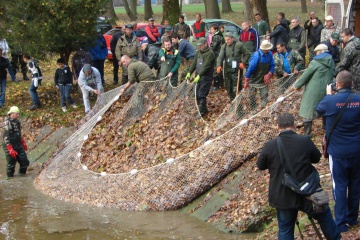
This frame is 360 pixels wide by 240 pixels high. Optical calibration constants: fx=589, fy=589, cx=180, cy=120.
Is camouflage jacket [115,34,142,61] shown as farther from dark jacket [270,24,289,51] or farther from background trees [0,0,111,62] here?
dark jacket [270,24,289,51]

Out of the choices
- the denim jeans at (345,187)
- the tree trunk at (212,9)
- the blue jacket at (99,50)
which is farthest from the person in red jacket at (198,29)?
the tree trunk at (212,9)

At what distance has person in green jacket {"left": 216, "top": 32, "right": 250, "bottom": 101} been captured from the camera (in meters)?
14.0

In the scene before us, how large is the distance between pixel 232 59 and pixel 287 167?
7508 millimetres

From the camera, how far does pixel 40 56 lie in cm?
1697

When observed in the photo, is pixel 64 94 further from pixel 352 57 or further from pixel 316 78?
pixel 352 57

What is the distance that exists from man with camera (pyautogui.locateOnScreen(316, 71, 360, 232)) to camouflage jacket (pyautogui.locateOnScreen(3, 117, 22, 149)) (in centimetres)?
867

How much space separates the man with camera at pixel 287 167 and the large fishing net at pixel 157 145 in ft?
12.9

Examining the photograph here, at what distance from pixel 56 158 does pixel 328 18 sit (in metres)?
7.46

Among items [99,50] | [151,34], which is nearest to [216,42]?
[99,50]

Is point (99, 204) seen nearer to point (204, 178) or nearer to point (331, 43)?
point (204, 178)

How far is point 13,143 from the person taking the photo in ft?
46.6

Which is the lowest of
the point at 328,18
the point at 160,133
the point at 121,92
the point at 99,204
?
the point at 99,204

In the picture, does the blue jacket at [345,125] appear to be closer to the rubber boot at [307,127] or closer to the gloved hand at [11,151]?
the rubber boot at [307,127]

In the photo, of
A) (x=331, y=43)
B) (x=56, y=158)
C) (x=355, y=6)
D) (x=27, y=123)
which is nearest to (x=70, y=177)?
(x=56, y=158)
